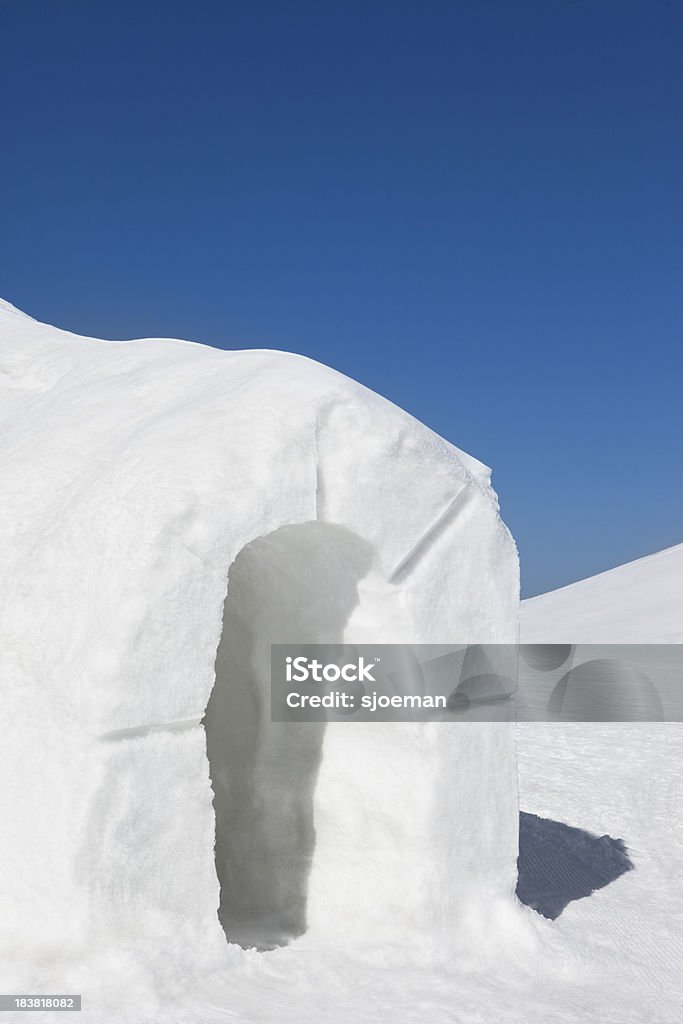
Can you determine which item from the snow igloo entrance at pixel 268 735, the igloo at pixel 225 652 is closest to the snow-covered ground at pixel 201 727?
the igloo at pixel 225 652

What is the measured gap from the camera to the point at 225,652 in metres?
5.68

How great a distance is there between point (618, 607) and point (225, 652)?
17644 millimetres

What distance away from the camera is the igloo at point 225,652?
12.4ft

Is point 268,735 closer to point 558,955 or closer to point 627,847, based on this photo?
point 558,955

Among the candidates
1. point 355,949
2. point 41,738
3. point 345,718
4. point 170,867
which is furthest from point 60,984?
point 345,718

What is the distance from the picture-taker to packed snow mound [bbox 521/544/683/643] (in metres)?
19.4

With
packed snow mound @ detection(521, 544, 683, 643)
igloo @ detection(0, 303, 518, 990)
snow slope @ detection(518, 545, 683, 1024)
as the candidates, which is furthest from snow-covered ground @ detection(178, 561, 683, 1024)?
packed snow mound @ detection(521, 544, 683, 643)

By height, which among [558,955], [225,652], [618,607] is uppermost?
[618,607]

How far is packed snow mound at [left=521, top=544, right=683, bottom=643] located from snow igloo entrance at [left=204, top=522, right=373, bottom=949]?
14065mm

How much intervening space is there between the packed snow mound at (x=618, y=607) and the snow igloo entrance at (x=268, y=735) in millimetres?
14065

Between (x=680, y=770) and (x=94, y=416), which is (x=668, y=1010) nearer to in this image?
(x=94, y=416)

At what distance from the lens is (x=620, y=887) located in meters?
6.29

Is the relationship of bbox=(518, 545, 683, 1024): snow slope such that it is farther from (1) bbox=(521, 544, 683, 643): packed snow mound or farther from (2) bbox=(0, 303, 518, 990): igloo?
(1) bbox=(521, 544, 683, 643): packed snow mound

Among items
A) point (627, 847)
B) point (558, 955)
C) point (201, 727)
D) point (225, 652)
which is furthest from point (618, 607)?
point (201, 727)
